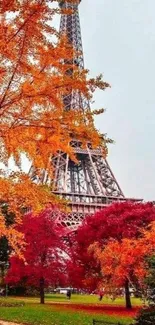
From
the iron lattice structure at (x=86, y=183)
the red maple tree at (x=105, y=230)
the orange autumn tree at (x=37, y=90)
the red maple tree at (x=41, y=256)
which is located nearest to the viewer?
the orange autumn tree at (x=37, y=90)

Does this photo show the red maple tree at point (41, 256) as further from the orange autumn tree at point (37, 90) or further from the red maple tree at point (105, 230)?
Answer: the orange autumn tree at point (37, 90)

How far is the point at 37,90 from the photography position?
26.6ft

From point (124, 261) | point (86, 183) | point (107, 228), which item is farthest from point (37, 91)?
point (86, 183)

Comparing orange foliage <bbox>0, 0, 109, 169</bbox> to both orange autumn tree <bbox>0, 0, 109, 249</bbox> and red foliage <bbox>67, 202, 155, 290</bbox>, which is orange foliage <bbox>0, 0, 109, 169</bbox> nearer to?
orange autumn tree <bbox>0, 0, 109, 249</bbox>

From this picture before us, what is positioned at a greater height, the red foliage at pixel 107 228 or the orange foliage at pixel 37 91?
the red foliage at pixel 107 228

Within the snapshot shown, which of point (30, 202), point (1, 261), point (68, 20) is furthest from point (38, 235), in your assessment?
point (68, 20)

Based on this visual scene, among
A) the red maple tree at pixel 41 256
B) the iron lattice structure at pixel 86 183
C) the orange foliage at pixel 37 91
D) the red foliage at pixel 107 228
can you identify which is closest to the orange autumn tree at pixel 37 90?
the orange foliage at pixel 37 91

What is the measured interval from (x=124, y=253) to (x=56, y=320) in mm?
7369

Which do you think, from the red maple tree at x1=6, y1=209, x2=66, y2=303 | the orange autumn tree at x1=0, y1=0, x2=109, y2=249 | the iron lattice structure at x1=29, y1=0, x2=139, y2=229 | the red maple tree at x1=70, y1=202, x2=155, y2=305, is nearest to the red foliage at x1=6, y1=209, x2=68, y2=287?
the red maple tree at x1=6, y1=209, x2=66, y2=303

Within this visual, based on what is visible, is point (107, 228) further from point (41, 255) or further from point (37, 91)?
point (37, 91)

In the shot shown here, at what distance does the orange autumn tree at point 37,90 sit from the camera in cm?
806

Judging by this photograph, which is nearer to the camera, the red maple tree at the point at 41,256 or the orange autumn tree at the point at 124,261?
the orange autumn tree at the point at 124,261

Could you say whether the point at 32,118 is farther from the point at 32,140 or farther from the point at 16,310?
the point at 16,310

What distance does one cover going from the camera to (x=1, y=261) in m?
46.8
